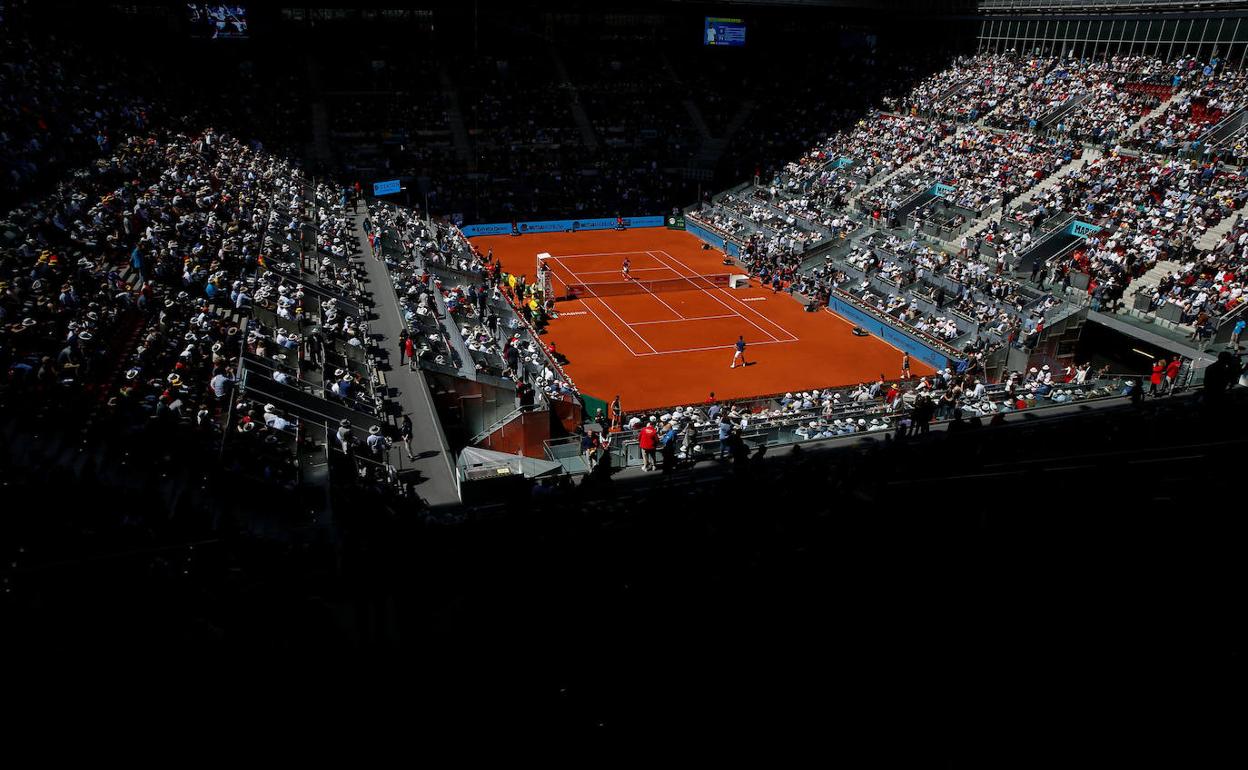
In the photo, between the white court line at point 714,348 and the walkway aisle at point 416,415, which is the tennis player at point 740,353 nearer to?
the white court line at point 714,348

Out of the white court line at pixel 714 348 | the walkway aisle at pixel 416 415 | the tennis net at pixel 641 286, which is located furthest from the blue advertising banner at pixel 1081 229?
the walkway aisle at pixel 416 415

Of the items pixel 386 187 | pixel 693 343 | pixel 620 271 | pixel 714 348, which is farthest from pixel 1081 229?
pixel 386 187

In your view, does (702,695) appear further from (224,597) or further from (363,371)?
(363,371)

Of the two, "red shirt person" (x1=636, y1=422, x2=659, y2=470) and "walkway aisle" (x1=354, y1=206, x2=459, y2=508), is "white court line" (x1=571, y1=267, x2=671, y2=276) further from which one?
"red shirt person" (x1=636, y1=422, x2=659, y2=470)

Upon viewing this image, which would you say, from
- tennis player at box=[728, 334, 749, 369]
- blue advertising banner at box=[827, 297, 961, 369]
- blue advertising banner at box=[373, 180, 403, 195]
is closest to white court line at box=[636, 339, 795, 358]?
tennis player at box=[728, 334, 749, 369]

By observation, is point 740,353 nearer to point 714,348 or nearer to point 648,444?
point 714,348

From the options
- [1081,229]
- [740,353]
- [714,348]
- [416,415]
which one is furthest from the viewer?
[1081,229]
